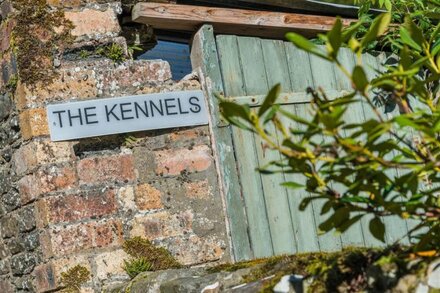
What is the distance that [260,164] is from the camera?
515 centimetres

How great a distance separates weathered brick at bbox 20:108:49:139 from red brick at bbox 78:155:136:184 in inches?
10.5

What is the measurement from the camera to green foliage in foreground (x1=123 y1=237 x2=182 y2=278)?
477 centimetres

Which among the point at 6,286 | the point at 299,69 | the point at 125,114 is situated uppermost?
the point at 299,69

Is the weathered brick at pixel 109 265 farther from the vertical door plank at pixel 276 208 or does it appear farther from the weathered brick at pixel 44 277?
the vertical door plank at pixel 276 208

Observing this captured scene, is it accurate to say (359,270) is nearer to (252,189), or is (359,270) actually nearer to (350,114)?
(252,189)

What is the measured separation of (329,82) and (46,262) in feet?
6.63

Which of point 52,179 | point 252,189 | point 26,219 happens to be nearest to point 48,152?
point 52,179

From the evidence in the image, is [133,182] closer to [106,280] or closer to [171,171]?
[171,171]

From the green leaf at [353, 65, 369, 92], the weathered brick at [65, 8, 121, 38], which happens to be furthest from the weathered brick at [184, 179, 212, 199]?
the green leaf at [353, 65, 369, 92]

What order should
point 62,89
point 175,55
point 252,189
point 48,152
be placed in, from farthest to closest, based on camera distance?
1. point 175,55
2. point 252,189
3. point 62,89
4. point 48,152

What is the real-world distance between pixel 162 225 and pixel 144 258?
0.71ft

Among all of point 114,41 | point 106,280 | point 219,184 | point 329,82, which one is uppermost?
point 114,41

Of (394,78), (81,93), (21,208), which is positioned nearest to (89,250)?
(21,208)

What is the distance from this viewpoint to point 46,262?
4.78 metres
